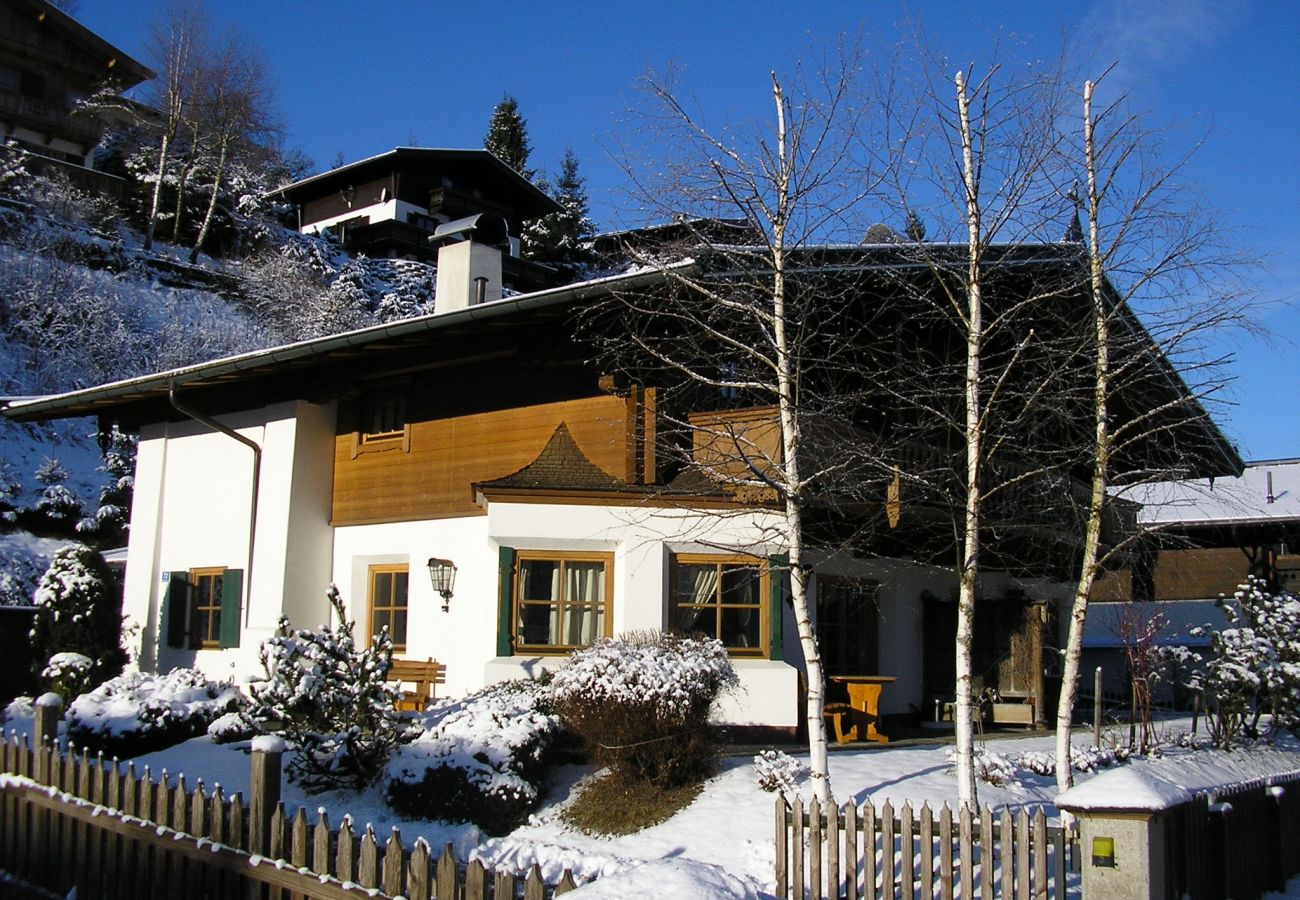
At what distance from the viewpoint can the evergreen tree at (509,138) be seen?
6084 cm

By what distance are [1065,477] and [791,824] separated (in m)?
4.86

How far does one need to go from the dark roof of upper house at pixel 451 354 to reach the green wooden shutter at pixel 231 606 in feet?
8.42

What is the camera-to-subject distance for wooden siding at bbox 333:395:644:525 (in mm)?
14711

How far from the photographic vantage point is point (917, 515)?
49.3ft

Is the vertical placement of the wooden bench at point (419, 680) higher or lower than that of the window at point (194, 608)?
lower

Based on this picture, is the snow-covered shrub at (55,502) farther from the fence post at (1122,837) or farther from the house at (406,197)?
the fence post at (1122,837)

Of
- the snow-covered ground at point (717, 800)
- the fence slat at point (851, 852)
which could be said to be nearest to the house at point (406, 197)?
the snow-covered ground at point (717, 800)

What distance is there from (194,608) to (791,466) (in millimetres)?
11949

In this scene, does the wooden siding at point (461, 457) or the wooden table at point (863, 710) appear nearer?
the wooden table at point (863, 710)

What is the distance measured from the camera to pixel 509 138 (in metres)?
61.2

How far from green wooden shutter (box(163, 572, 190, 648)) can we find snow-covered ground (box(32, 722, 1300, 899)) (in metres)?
5.76

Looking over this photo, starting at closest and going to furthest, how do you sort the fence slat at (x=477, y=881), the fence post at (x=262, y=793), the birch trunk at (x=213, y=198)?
1. the fence slat at (x=477, y=881)
2. the fence post at (x=262, y=793)
3. the birch trunk at (x=213, y=198)

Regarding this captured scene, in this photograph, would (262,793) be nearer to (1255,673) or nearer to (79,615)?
(1255,673)

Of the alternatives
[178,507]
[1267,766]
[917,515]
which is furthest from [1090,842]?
[178,507]
